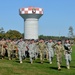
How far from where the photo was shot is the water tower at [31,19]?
46625 mm

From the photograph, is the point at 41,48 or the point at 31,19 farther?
the point at 31,19

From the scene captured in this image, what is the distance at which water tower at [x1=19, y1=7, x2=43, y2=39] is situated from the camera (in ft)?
153

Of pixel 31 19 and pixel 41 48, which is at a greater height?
pixel 31 19

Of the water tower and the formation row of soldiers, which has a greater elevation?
the water tower

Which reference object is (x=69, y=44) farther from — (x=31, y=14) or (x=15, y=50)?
(x=31, y=14)

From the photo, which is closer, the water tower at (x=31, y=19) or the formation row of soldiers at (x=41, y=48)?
the formation row of soldiers at (x=41, y=48)

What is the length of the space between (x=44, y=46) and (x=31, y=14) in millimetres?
20939

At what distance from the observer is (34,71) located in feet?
65.6

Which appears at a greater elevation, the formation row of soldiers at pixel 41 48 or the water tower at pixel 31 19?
the water tower at pixel 31 19

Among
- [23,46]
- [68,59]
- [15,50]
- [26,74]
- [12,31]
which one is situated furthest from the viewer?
[12,31]

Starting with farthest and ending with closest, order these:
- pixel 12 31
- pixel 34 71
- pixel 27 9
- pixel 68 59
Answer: pixel 12 31 → pixel 27 9 → pixel 68 59 → pixel 34 71

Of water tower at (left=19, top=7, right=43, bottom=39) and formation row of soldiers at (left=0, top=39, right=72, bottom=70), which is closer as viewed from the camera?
formation row of soldiers at (left=0, top=39, right=72, bottom=70)

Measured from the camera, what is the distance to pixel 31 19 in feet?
155

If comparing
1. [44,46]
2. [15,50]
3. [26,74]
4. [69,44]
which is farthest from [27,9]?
[26,74]
